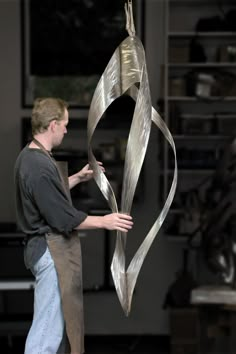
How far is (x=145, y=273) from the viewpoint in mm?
6562

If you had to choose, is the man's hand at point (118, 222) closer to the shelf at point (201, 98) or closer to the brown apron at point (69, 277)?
the brown apron at point (69, 277)

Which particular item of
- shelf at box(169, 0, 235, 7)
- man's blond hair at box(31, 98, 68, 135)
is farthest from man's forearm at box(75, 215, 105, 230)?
shelf at box(169, 0, 235, 7)

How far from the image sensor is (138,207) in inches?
255

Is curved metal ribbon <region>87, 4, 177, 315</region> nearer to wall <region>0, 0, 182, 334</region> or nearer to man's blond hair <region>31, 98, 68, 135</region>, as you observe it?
man's blond hair <region>31, 98, 68, 135</region>

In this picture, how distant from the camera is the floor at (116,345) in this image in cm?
625

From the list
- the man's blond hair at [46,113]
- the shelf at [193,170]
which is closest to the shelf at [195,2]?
the shelf at [193,170]

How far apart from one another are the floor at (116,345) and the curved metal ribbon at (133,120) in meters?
2.98

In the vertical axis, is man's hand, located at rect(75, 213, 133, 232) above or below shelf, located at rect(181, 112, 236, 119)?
below

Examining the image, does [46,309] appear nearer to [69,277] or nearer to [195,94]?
[69,277]

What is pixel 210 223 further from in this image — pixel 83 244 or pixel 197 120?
pixel 83 244

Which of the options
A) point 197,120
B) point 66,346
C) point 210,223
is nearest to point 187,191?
point 197,120

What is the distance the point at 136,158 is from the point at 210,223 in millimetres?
2228

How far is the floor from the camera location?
6.25m

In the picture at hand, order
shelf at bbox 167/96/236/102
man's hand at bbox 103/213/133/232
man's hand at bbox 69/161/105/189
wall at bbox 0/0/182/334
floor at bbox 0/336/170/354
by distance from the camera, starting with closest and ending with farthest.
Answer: man's hand at bbox 103/213/133/232 → man's hand at bbox 69/161/105/189 → shelf at bbox 167/96/236/102 → floor at bbox 0/336/170/354 → wall at bbox 0/0/182/334
